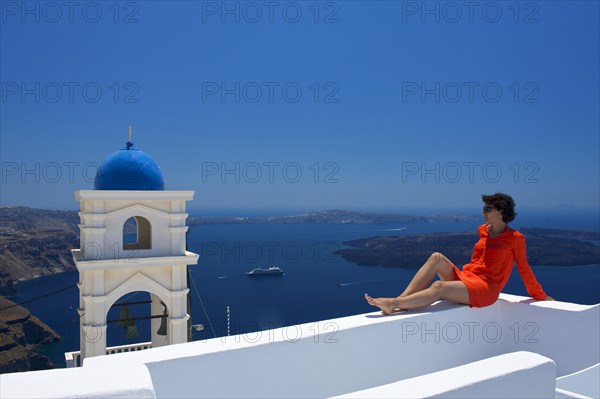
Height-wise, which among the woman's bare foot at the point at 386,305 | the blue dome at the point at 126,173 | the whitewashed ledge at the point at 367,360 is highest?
the blue dome at the point at 126,173

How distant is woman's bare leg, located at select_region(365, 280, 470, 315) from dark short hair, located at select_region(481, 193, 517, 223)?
2.13 ft

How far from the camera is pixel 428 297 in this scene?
2832mm

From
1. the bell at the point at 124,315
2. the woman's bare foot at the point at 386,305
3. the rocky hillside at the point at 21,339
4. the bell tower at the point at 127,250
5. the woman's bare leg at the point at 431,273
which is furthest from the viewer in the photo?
the rocky hillside at the point at 21,339

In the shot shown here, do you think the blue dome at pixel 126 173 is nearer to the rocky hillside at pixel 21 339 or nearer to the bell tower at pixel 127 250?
the bell tower at pixel 127 250

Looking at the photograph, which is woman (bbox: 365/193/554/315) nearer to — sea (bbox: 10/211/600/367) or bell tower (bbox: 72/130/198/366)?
bell tower (bbox: 72/130/198/366)

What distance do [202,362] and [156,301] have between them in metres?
5.22

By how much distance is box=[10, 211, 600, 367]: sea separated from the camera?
95.8ft

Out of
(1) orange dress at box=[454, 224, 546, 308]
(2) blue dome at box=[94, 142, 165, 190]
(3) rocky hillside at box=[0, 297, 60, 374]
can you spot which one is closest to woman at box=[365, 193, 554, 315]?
(1) orange dress at box=[454, 224, 546, 308]

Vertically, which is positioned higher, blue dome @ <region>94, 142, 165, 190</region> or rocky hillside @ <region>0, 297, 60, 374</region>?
blue dome @ <region>94, 142, 165, 190</region>

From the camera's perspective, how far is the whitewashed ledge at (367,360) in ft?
5.03

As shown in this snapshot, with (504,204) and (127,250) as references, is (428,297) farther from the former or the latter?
(127,250)

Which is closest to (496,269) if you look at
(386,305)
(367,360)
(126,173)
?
(386,305)

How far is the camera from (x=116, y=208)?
5.81 meters

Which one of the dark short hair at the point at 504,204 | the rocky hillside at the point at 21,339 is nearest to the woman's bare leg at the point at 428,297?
the dark short hair at the point at 504,204
